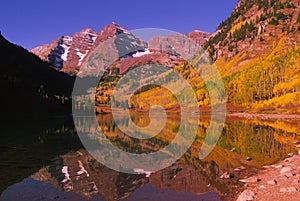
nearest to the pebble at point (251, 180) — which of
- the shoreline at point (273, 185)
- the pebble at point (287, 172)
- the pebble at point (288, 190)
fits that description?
the shoreline at point (273, 185)

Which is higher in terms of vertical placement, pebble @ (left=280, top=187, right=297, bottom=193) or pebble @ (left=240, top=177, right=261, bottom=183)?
pebble @ (left=280, top=187, right=297, bottom=193)

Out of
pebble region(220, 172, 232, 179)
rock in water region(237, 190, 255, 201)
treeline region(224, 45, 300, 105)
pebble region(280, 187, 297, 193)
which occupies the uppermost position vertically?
treeline region(224, 45, 300, 105)

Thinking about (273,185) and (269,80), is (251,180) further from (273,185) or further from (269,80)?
(269,80)

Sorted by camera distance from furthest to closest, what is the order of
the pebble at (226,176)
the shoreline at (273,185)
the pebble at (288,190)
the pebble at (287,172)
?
the pebble at (226,176), the pebble at (287,172), the pebble at (288,190), the shoreline at (273,185)

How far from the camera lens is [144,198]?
58.4 ft

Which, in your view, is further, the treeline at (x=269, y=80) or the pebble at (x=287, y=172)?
the treeline at (x=269, y=80)

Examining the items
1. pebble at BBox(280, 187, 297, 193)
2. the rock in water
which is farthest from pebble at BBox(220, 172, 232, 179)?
pebble at BBox(280, 187, 297, 193)

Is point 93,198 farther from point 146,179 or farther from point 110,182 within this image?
point 146,179

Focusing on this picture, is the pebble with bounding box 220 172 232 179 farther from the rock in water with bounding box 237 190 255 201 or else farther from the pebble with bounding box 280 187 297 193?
the pebble with bounding box 280 187 297 193

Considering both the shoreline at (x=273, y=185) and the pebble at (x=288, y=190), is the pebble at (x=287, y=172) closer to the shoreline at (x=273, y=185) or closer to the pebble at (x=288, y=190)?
the shoreline at (x=273, y=185)

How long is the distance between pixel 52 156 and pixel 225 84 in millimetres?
145007

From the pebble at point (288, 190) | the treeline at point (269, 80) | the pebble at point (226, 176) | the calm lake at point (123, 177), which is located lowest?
the calm lake at point (123, 177)

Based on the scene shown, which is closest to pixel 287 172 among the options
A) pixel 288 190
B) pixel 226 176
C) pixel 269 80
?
pixel 226 176

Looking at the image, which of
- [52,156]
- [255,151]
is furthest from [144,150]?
[255,151]
